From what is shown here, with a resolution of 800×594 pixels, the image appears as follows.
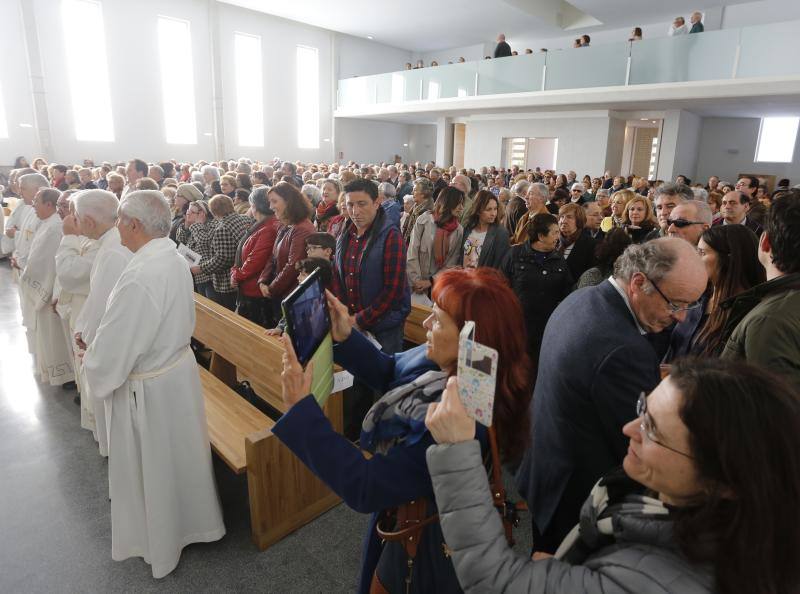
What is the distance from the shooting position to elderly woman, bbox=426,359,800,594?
810 mm

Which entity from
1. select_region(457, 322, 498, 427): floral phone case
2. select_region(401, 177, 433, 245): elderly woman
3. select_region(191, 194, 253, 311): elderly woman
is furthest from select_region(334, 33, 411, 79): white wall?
select_region(457, 322, 498, 427): floral phone case

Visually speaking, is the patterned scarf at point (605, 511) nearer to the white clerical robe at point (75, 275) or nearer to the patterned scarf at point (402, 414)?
the patterned scarf at point (402, 414)

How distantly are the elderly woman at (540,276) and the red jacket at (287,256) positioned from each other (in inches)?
70.2

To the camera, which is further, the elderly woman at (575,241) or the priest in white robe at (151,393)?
the elderly woman at (575,241)

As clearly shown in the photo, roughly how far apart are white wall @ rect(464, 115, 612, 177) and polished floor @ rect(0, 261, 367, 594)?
15503 millimetres

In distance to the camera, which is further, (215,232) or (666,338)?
(215,232)

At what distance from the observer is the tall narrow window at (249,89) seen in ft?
64.2

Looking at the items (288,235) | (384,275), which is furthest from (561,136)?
(384,275)

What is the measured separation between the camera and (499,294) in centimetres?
146

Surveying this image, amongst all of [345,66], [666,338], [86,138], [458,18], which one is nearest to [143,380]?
[666,338]

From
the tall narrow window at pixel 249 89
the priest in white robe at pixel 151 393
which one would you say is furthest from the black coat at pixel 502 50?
the priest in white robe at pixel 151 393

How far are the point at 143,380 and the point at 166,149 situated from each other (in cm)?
1846

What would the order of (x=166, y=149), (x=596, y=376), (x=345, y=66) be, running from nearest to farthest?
(x=596, y=376) → (x=166, y=149) → (x=345, y=66)

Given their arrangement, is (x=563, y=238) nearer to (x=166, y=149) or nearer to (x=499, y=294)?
(x=499, y=294)
